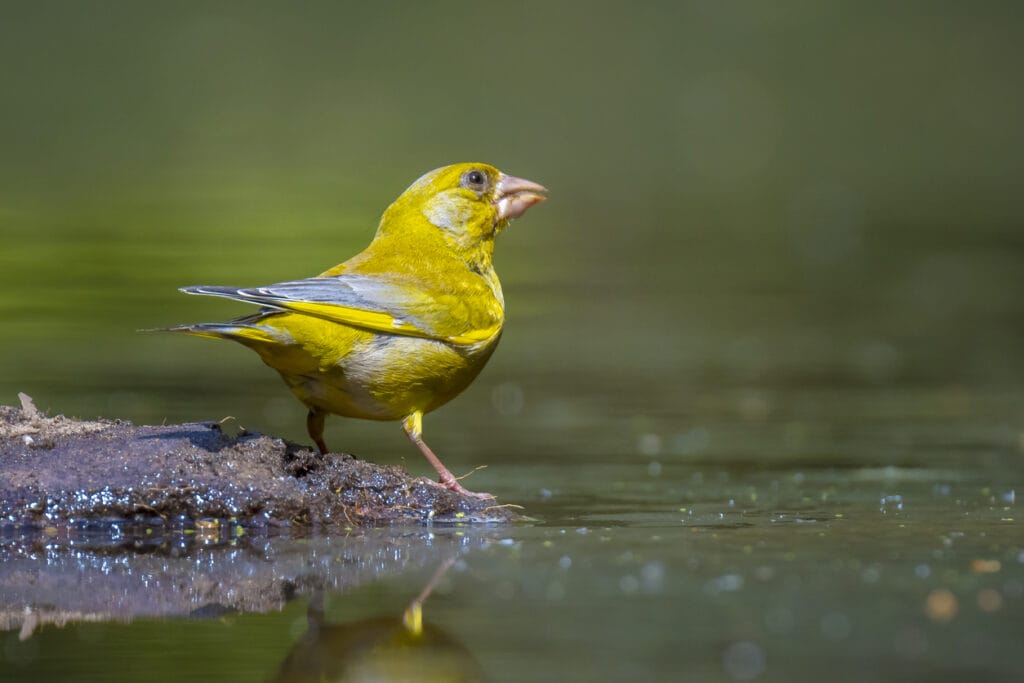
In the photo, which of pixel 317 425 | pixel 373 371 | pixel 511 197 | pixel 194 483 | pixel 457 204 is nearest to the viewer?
pixel 194 483

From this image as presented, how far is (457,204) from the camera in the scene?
730 centimetres

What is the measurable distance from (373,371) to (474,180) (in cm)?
126

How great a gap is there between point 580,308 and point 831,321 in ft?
5.73

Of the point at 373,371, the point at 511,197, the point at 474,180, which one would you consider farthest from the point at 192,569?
the point at 511,197

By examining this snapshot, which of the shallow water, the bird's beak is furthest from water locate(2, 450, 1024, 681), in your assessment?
the bird's beak

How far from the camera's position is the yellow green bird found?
20.6 feet

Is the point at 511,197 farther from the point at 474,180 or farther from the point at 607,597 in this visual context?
the point at 607,597

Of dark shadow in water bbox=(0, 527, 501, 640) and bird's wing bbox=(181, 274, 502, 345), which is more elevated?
bird's wing bbox=(181, 274, 502, 345)

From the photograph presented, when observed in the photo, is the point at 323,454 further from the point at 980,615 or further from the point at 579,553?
the point at 980,615

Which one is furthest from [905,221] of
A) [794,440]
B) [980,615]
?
[980,615]

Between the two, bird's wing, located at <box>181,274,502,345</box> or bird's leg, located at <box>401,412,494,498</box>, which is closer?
bird's wing, located at <box>181,274,502,345</box>

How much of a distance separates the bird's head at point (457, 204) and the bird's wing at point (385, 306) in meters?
0.47

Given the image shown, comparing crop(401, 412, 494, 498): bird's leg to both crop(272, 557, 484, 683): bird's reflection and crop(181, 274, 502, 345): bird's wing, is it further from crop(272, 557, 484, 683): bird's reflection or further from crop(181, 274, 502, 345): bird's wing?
crop(272, 557, 484, 683): bird's reflection

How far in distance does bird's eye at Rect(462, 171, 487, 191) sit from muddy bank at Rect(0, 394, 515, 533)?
1.39 meters
